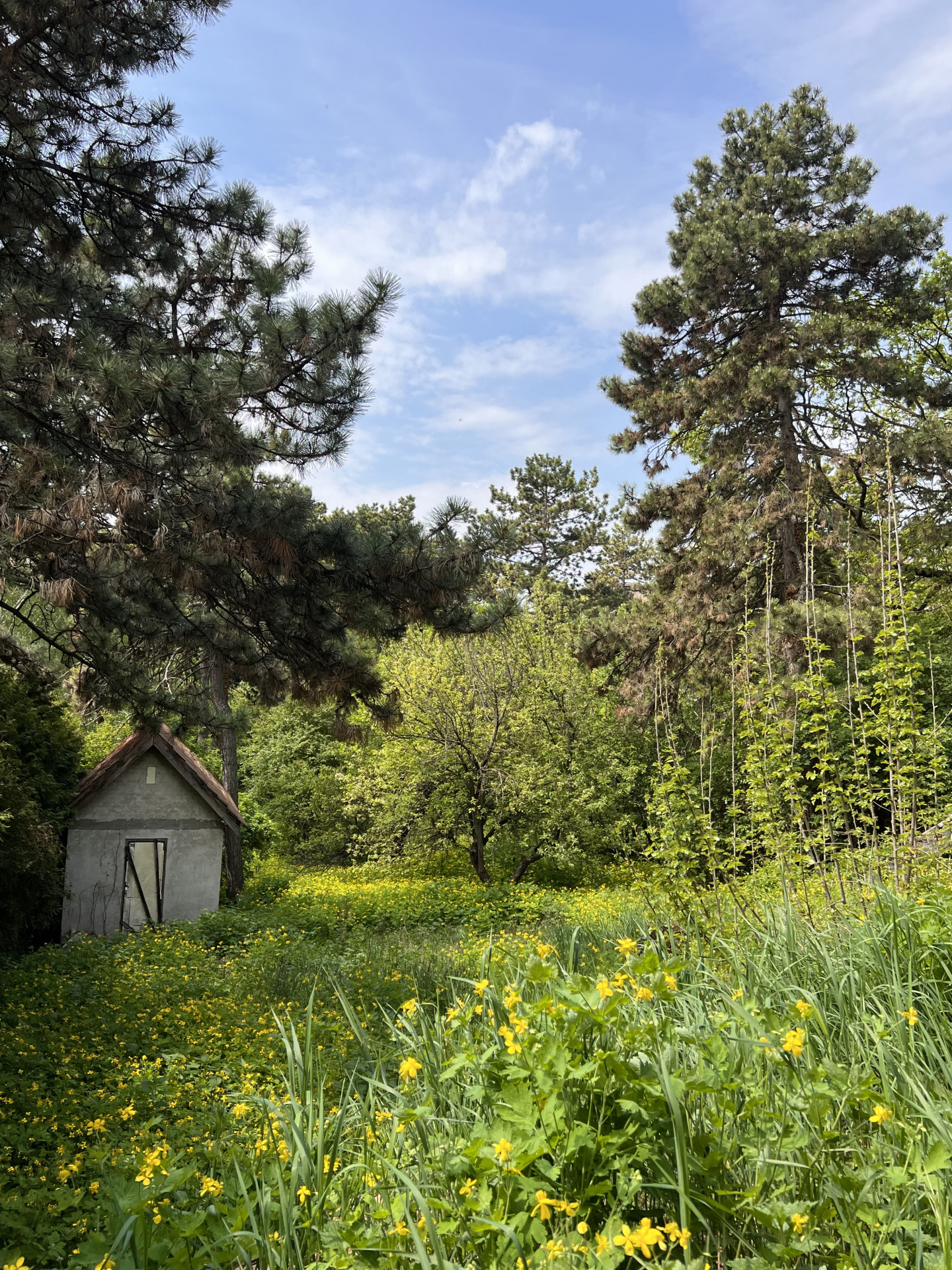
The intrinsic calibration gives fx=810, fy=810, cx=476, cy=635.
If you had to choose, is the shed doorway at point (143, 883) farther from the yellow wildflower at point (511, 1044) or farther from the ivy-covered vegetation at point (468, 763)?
the yellow wildflower at point (511, 1044)

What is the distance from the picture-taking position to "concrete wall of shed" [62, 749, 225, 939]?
12.9 metres

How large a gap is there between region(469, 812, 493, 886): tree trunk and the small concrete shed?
454 cm

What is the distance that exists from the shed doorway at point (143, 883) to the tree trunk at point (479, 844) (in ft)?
19.1

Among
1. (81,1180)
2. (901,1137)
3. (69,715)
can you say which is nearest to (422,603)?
(81,1180)

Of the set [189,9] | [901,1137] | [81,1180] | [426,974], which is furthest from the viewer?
[426,974]

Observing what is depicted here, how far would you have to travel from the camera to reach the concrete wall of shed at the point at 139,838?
1290 centimetres

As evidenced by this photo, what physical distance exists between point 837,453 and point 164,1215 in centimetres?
1372

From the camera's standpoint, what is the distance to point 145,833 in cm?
1365

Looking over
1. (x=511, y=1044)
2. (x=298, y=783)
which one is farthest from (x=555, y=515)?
(x=511, y=1044)

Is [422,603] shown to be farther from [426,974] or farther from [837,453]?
[837,453]

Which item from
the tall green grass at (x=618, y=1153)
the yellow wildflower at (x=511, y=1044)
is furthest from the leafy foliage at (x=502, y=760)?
the yellow wildflower at (x=511, y=1044)

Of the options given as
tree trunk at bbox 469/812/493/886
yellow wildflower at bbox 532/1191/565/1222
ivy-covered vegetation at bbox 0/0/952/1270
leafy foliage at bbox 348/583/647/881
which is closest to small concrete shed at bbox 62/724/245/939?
ivy-covered vegetation at bbox 0/0/952/1270

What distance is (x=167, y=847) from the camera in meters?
13.9

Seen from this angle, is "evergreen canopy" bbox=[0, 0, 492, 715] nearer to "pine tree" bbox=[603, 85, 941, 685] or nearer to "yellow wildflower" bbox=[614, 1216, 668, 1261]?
"yellow wildflower" bbox=[614, 1216, 668, 1261]
